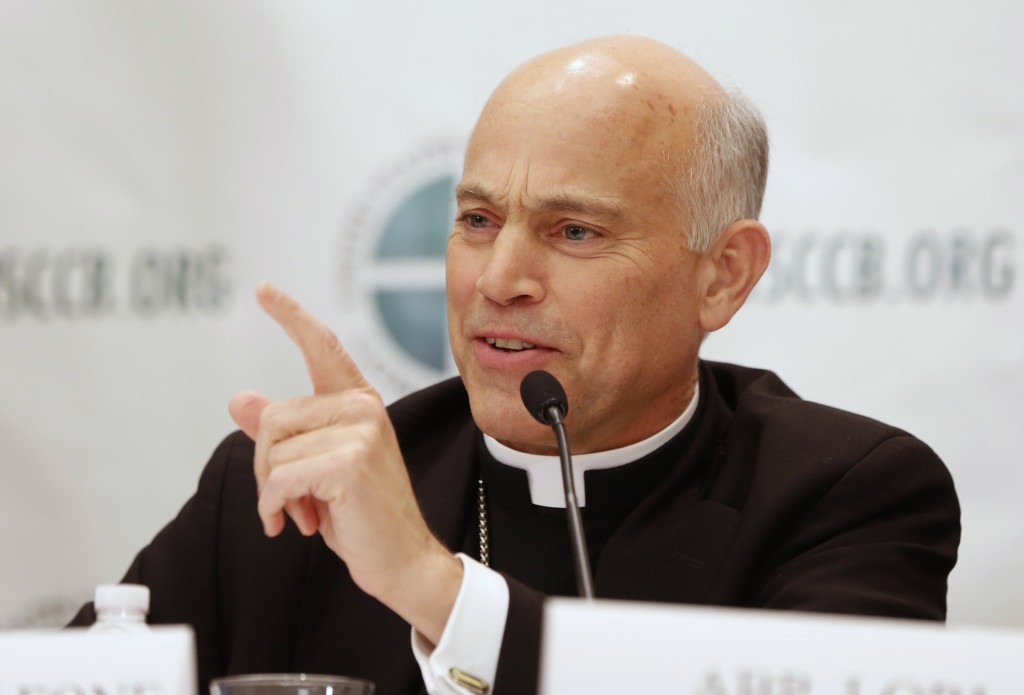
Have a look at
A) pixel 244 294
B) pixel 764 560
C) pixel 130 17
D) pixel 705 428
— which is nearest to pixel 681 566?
pixel 764 560

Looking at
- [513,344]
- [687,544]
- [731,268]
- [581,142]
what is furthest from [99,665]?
[731,268]

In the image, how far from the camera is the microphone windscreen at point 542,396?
199 centimetres

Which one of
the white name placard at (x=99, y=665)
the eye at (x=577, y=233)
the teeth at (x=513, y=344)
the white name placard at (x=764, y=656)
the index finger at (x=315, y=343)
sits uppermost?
the eye at (x=577, y=233)

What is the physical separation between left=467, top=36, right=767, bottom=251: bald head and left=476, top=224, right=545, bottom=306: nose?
20cm

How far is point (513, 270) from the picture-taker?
236 centimetres

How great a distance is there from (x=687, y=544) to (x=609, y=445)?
31cm

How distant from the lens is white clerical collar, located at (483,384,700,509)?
8.38ft

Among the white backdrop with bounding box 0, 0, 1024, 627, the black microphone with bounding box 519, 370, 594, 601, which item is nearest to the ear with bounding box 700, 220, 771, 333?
the white backdrop with bounding box 0, 0, 1024, 627

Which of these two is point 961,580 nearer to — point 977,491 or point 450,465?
point 977,491

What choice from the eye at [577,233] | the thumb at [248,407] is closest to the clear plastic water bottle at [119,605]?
the thumb at [248,407]

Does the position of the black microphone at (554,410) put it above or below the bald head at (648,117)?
below

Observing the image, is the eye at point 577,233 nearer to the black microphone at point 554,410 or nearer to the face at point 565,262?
the face at point 565,262

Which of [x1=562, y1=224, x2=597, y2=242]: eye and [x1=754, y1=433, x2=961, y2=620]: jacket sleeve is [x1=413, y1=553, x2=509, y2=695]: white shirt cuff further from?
[x1=562, y1=224, x2=597, y2=242]: eye

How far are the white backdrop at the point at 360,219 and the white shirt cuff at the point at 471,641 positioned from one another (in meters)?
1.52
